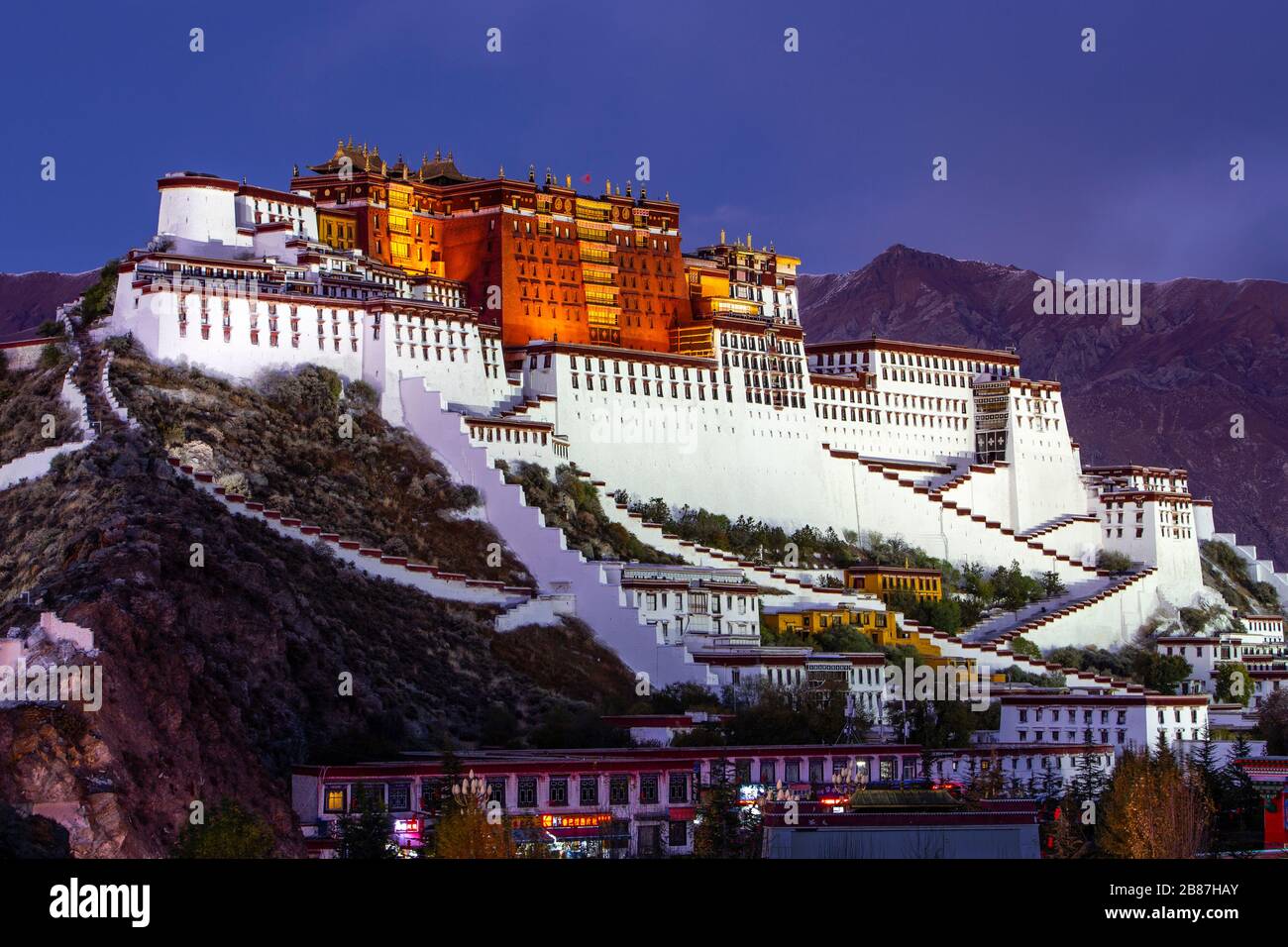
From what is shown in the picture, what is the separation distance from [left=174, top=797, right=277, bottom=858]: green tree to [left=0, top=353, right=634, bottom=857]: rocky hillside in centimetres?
115

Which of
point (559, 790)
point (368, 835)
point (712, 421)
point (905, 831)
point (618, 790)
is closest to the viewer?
point (905, 831)

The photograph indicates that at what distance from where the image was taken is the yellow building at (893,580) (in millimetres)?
110812

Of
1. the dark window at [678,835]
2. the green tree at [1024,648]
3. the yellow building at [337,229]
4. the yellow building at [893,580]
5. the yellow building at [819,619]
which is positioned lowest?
the dark window at [678,835]

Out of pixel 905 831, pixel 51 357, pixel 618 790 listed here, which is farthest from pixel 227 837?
pixel 51 357

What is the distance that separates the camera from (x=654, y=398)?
367 feet

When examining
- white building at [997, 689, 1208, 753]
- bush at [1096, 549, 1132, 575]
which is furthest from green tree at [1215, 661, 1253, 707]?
white building at [997, 689, 1208, 753]

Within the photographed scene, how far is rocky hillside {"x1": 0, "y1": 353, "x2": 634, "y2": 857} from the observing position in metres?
68.6

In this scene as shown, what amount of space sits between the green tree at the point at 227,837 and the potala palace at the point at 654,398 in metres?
24.5

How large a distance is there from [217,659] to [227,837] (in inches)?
613

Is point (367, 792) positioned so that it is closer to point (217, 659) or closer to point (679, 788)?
point (217, 659)

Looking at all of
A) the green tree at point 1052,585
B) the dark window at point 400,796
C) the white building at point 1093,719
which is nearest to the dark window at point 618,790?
the dark window at point 400,796

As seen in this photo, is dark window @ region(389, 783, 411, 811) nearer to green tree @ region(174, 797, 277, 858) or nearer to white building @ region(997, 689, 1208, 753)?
green tree @ region(174, 797, 277, 858)

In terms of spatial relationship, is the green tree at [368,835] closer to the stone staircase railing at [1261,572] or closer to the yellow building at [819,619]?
the yellow building at [819,619]
